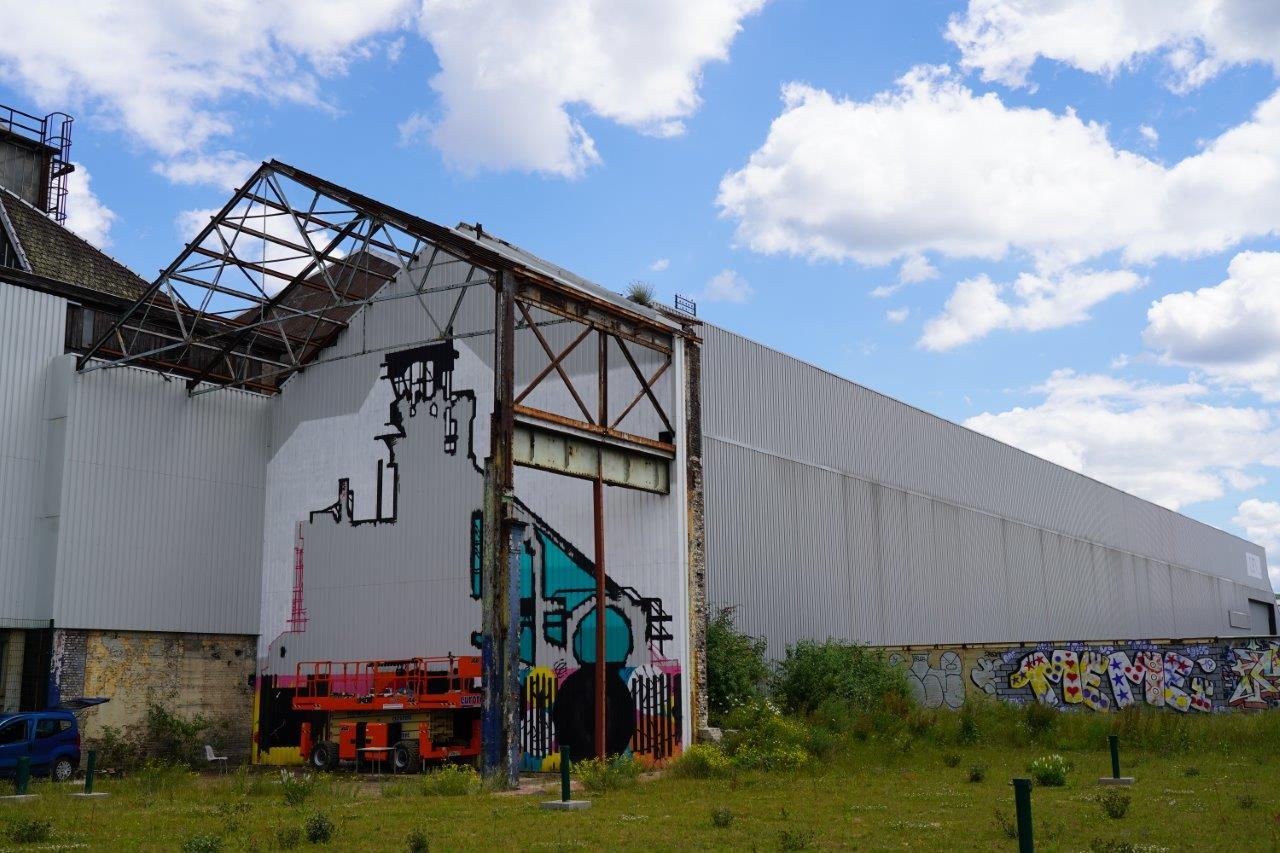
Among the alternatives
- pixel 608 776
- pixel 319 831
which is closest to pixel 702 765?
pixel 608 776

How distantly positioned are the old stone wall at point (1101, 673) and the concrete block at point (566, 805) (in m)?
15.8

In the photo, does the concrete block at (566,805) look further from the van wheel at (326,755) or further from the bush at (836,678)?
the van wheel at (326,755)

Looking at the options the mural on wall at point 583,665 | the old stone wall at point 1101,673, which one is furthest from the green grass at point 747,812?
the old stone wall at point 1101,673

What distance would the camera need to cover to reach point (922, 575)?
130 feet

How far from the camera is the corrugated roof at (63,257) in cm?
3238

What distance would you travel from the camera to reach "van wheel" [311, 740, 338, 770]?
29.7m

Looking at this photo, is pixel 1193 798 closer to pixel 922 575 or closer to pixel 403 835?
pixel 403 835

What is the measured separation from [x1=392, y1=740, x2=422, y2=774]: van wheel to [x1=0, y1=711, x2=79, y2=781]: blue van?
703cm

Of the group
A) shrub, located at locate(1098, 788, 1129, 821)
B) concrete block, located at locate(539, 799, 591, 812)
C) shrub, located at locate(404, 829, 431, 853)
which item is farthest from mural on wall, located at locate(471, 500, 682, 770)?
shrub, located at locate(404, 829, 431, 853)

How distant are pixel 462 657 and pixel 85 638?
366 inches

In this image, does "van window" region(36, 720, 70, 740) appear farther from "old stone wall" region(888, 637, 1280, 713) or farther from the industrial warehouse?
"old stone wall" region(888, 637, 1280, 713)

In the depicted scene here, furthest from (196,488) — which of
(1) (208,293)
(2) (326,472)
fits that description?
(1) (208,293)

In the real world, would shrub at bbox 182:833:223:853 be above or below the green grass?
above

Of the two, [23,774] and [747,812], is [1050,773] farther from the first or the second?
[23,774]
